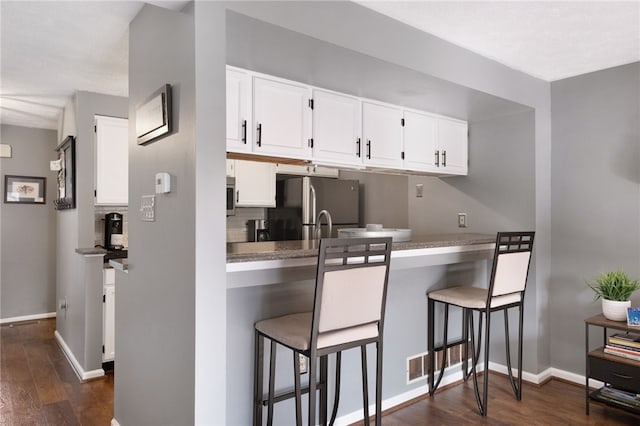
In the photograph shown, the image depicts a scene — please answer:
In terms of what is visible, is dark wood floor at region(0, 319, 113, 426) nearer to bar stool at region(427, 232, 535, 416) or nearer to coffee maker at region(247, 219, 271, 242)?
coffee maker at region(247, 219, 271, 242)

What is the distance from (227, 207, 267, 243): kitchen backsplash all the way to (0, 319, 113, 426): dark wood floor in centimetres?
190

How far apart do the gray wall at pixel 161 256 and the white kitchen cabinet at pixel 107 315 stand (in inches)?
41.9

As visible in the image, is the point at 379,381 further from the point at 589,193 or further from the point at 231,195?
the point at 231,195

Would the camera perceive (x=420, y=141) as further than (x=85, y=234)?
No

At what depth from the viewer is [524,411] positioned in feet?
9.36

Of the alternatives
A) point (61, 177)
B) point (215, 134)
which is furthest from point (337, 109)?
point (61, 177)

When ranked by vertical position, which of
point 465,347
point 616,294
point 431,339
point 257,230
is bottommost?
point 465,347

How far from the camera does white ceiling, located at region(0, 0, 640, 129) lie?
213 centimetres

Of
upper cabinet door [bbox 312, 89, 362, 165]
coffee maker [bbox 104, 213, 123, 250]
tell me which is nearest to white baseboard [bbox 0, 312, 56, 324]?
coffee maker [bbox 104, 213, 123, 250]

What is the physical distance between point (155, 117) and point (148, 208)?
45 cm

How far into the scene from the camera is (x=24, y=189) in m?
5.18

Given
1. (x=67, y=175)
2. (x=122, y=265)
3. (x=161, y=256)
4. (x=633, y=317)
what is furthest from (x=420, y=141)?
(x=67, y=175)

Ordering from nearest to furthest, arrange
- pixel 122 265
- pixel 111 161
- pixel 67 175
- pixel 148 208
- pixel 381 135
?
pixel 148 208, pixel 122 265, pixel 381 135, pixel 111 161, pixel 67 175

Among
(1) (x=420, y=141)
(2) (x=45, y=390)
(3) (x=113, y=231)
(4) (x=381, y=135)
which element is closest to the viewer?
(4) (x=381, y=135)
